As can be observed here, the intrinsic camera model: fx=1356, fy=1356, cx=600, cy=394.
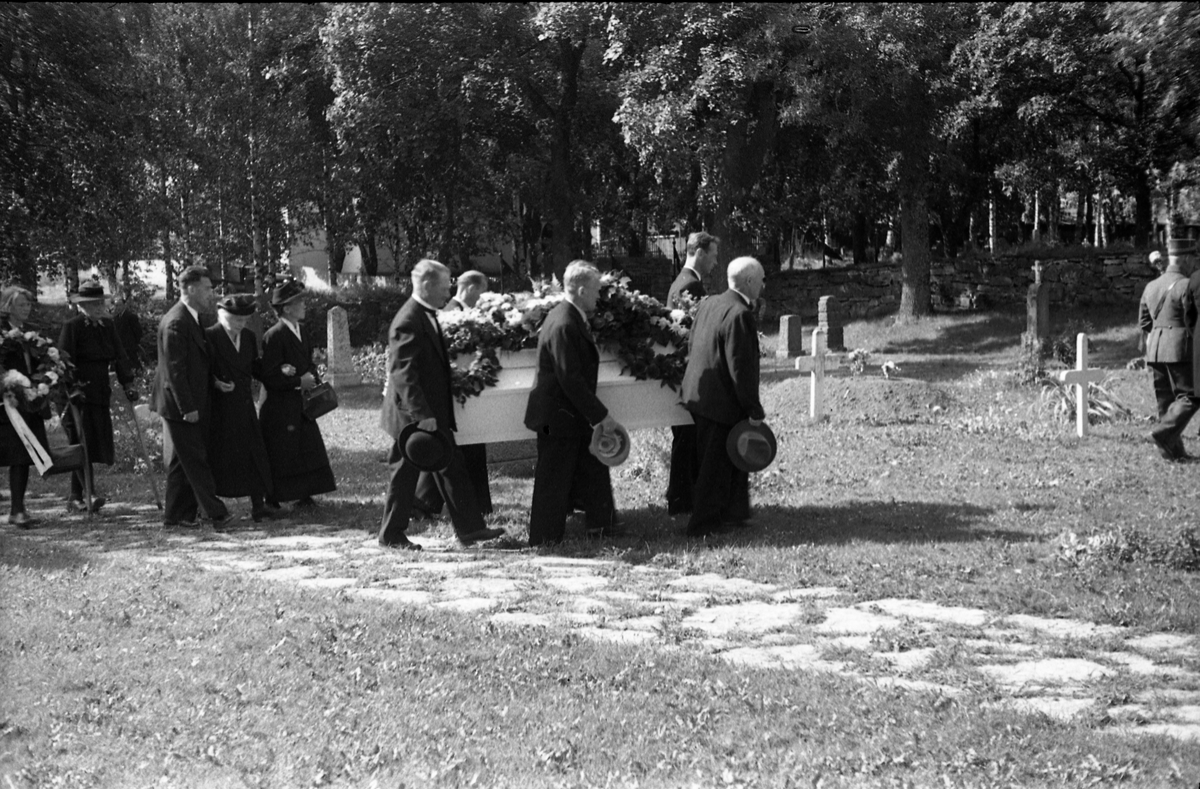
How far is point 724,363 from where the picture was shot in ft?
28.8

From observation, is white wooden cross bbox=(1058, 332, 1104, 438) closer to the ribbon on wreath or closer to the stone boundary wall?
the ribbon on wreath

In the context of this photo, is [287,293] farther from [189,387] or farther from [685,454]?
[685,454]

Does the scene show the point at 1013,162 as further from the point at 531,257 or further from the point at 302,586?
the point at 302,586

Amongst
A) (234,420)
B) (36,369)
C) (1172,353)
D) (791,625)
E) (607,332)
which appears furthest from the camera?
(1172,353)

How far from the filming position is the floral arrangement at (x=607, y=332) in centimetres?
945

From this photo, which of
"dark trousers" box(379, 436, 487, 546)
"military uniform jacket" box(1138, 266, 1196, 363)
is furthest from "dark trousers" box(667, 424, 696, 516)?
"military uniform jacket" box(1138, 266, 1196, 363)

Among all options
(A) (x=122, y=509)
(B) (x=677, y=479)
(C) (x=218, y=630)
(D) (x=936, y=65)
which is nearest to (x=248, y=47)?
(D) (x=936, y=65)

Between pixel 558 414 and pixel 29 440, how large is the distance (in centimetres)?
420

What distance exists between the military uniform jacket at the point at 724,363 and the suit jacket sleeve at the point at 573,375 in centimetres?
73

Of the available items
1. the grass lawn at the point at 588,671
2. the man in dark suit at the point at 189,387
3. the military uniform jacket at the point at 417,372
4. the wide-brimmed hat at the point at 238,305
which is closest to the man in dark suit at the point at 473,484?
the grass lawn at the point at 588,671

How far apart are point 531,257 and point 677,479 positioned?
2867 centimetres

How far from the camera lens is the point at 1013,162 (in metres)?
29.2

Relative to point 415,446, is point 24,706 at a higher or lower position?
lower


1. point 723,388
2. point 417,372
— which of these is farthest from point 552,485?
point 723,388
